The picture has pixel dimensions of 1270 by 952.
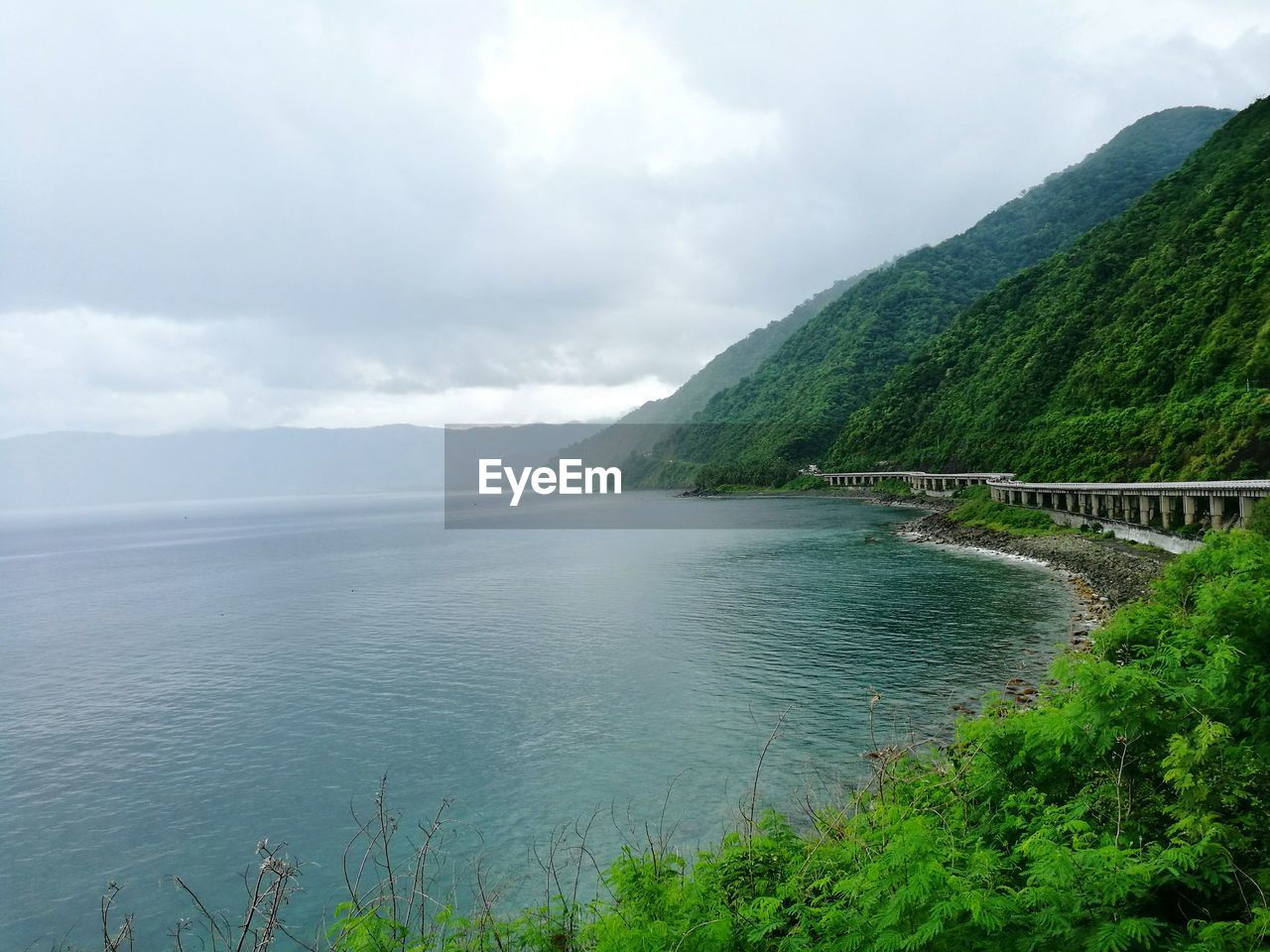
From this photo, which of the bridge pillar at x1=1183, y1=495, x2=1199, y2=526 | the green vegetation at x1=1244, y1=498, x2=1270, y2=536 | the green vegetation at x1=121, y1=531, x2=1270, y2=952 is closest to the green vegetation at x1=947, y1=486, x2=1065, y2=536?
the bridge pillar at x1=1183, y1=495, x2=1199, y2=526

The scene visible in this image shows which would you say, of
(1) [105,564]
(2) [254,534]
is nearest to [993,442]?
(1) [105,564]

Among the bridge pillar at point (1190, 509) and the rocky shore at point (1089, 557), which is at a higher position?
the bridge pillar at point (1190, 509)

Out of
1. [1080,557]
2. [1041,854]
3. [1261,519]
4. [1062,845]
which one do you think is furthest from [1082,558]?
[1041,854]

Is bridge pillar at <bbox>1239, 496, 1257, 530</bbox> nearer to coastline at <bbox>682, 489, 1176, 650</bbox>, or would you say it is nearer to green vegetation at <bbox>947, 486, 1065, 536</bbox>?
coastline at <bbox>682, 489, 1176, 650</bbox>

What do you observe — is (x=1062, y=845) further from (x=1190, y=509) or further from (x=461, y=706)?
(x=1190, y=509)

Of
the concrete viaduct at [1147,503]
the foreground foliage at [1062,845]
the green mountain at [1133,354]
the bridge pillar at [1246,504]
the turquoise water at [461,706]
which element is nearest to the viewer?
the foreground foliage at [1062,845]

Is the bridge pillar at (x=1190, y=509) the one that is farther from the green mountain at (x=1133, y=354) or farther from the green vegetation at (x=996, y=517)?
the green vegetation at (x=996, y=517)

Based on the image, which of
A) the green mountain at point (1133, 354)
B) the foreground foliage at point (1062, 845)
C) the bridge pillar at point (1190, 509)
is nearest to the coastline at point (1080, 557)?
Result: the bridge pillar at point (1190, 509)
